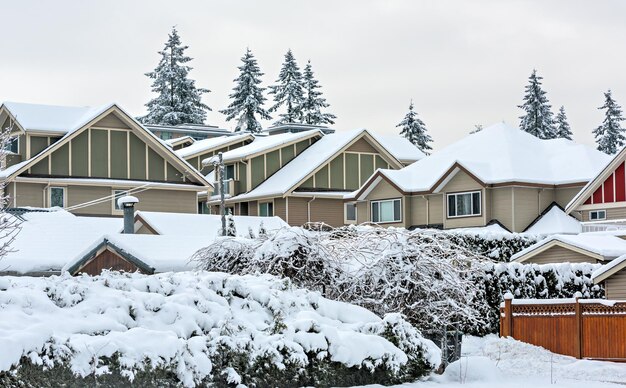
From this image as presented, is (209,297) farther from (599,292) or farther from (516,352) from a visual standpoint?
(599,292)

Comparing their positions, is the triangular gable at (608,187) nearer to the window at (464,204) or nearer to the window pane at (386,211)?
the window at (464,204)

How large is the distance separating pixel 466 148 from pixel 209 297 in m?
43.7

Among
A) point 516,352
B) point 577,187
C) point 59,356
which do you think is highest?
point 577,187

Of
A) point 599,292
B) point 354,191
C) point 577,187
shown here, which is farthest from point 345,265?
point 354,191

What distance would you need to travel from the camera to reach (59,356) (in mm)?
12891

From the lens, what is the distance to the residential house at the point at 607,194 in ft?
162

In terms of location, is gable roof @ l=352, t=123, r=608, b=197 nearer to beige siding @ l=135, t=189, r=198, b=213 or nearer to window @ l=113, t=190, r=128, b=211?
beige siding @ l=135, t=189, r=198, b=213

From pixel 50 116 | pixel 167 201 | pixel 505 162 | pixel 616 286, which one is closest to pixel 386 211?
pixel 505 162

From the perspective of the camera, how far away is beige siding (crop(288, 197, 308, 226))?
62294mm

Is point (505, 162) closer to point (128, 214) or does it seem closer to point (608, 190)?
point (608, 190)

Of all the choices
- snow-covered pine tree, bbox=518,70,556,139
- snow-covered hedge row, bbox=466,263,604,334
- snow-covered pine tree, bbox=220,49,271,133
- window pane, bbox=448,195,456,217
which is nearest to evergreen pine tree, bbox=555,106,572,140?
snow-covered pine tree, bbox=518,70,556,139

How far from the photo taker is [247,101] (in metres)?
99.0

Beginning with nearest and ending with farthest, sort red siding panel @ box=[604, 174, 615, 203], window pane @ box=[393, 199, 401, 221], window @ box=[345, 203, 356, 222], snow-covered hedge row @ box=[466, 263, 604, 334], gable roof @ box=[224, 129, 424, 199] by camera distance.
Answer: snow-covered hedge row @ box=[466, 263, 604, 334], red siding panel @ box=[604, 174, 615, 203], window pane @ box=[393, 199, 401, 221], gable roof @ box=[224, 129, 424, 199], window @ box=[345, 203, 356, 222]

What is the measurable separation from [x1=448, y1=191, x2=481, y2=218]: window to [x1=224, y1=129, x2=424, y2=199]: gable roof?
10.4 meters
